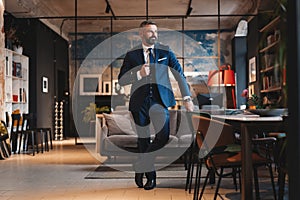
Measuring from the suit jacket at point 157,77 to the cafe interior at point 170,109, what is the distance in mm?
293

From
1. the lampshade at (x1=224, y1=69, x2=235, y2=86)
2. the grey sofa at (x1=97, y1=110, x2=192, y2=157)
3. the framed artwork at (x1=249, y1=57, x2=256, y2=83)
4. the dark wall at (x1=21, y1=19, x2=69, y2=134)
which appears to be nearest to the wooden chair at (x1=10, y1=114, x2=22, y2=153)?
the dark wall at (x1=21, y1=19, x2=69, y2=134)

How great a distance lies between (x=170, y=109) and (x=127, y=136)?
4280 mm

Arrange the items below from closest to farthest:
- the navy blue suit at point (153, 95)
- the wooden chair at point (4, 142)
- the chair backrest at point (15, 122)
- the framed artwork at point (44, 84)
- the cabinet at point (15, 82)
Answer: the navy blue suit at point (153, 95) → the wooden chair at point (4, 142) → the chair backrest at point (15, 122) → the cabinet at point (15, 82) → the framed artwork at point (44, 84)

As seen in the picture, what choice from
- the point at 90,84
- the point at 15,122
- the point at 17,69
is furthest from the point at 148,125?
the point at 90,84

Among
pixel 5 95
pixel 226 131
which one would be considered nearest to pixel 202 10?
pixel 5 95

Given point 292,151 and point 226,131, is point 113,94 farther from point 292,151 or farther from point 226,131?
point 292,151

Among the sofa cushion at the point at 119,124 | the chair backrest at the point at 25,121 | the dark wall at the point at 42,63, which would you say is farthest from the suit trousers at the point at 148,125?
the dark wall at the point at 42,63

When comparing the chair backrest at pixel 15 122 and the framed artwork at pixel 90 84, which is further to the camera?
the framed artwork at pixel 90 84

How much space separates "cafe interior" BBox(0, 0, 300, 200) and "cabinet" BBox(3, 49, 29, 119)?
0.02 m

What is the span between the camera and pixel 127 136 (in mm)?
6355

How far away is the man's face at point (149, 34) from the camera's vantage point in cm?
425

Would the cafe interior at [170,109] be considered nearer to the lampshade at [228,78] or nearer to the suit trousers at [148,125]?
the lampshade at [228,78]

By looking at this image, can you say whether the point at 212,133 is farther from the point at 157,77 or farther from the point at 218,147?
the point at 157,77

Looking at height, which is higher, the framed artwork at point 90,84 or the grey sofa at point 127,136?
the framed artwork at point 90,84
